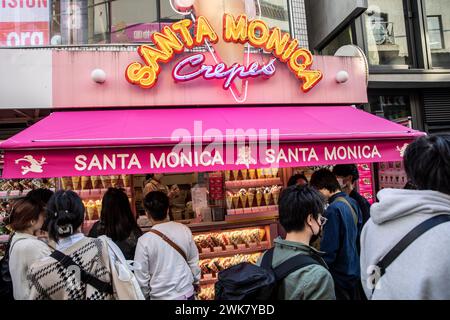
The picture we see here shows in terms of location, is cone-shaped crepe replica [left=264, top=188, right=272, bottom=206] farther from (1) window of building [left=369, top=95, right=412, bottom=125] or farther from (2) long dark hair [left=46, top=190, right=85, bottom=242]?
(2) long dark hair [left=46, top=190, right=85, bottom=242]

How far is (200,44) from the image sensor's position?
5.60 meters

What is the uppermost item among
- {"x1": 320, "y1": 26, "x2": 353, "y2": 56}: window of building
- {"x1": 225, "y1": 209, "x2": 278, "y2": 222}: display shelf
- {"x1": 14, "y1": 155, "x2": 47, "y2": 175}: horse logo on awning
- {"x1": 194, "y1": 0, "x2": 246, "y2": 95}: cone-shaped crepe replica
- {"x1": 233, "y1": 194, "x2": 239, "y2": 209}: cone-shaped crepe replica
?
{"x1": 320, "y1": 26, "x2": 353, "y2": 56}: window of building

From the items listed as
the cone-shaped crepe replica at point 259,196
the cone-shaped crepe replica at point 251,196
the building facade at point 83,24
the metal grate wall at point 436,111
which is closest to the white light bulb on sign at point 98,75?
the building facade at point 83,24

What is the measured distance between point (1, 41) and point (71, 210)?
540cm

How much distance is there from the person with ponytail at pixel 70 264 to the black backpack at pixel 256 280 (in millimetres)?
888

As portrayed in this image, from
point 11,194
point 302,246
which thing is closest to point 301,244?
point 302,246

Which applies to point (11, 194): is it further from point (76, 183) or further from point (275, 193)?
point (275, 193)

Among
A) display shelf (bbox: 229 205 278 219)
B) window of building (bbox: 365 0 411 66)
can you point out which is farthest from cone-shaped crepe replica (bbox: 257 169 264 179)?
window of building (bbox: 365 0 411 66)

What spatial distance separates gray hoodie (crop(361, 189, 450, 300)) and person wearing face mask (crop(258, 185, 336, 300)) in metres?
0.29

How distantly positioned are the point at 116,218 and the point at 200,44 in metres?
3.18

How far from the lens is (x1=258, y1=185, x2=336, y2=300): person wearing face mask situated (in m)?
2.07

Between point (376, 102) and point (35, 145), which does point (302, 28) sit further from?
point (35, 145)
